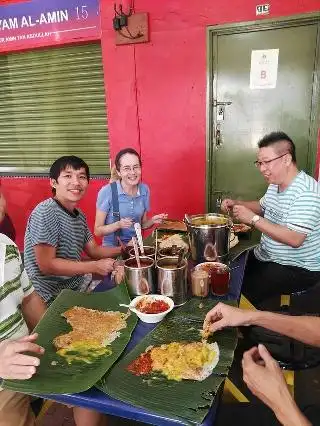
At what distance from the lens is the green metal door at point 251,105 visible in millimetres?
3719

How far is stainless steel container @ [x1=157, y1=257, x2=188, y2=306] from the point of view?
1743 millimetres

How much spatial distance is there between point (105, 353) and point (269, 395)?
65 centimetres

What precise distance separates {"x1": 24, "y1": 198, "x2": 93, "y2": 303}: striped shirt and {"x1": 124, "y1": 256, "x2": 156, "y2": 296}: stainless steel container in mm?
669

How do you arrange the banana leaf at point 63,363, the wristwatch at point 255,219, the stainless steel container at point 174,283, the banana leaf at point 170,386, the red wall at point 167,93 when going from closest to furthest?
the banana leaf at point 170,386
the banana leaf at point 63,363
the stainless steel container at point 174,283
the wristwatch at point 255,219
the red wall at point 167,93

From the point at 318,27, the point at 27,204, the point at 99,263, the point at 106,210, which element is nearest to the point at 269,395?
the point at 99,263

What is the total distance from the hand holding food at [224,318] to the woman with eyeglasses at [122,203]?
5.21 ft

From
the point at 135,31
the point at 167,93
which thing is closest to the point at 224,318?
the point at 167,93

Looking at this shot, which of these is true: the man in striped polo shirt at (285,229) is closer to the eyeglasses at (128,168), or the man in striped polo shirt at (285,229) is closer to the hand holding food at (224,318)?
the eyeglasses at (128,168)

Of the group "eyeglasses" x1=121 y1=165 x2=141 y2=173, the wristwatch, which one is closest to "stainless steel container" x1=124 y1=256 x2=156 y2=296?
the wristwatch

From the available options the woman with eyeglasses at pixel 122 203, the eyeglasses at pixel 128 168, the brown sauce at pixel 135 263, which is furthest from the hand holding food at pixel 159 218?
the brown sauce at pixel 135 263

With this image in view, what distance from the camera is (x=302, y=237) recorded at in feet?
8.07

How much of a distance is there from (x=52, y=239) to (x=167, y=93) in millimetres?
2771

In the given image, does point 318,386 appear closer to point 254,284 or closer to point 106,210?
point 254,284

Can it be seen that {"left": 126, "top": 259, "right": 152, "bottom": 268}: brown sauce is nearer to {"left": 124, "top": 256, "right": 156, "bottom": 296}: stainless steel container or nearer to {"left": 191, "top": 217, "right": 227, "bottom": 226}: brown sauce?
{"left": 124, "top": 256, "right": 156, "bottom": 296}: stainless steel container
